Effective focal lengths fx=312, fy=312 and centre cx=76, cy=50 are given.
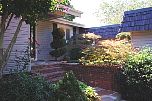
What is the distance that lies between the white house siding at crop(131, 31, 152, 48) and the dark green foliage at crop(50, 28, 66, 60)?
15.0ft

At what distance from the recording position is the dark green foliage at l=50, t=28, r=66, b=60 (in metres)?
18.9

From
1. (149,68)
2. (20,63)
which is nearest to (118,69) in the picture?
(149,68)

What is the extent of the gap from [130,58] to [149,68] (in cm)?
108

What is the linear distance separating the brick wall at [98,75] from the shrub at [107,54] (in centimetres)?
32

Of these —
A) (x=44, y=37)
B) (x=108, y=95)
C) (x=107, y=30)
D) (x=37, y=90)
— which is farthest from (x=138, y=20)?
(x=107, y=30)

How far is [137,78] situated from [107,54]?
3072mm

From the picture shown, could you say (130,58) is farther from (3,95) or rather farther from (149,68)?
(3,95)

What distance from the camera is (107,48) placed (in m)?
14.2

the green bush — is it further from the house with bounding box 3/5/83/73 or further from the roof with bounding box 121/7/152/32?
the house with bounding box 3/5/83/73

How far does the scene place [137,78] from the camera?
429 inches

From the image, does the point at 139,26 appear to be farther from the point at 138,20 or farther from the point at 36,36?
the point at 36,36

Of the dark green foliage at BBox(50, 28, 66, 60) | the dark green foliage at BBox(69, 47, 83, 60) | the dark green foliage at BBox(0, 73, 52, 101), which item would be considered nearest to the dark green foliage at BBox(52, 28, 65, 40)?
the dark green foliage at BBox(50, 28, 66, 60)

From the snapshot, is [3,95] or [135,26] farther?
[135,26]

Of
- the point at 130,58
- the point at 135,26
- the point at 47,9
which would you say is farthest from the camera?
the point at 135,26
